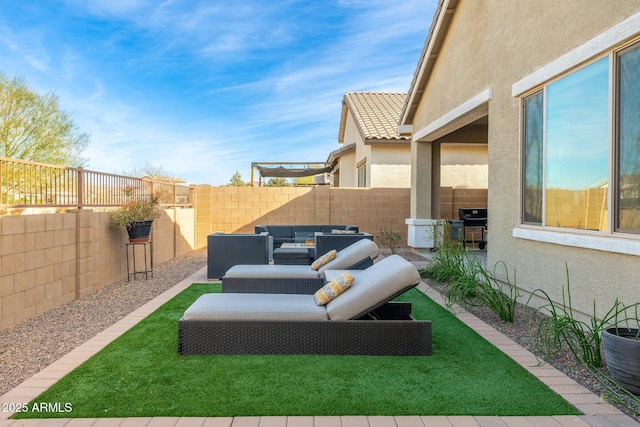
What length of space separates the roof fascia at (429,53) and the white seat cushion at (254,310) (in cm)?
721

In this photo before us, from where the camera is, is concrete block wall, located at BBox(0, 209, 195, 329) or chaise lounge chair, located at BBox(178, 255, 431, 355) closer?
chaise lounge chair, located at BBox(178, 255, 431, 355)

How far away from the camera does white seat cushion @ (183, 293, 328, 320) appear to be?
4.05 m

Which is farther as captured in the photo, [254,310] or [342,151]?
[342,151]

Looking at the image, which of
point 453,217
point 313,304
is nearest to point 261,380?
point 313,304

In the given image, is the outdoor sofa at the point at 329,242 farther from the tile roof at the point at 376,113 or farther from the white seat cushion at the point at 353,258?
the tile roof at the point at 376,113

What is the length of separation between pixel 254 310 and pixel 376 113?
1544cm

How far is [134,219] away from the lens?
8055 mm

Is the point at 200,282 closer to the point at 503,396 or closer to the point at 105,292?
the point at 105,292

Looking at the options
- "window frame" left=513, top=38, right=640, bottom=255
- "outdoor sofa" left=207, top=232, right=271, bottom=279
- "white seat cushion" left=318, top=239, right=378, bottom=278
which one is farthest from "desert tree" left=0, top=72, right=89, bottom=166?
"window frame" left=513, top=38, right=640, bottom=255

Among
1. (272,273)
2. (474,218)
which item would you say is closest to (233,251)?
(272,273)

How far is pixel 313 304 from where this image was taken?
4.39 metres

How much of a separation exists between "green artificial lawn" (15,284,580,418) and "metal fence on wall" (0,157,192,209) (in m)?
2.62

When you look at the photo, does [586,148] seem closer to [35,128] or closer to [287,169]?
[287,169]

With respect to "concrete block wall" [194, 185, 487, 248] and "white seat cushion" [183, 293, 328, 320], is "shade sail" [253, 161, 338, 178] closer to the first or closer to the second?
"concrete block wall" [194, 185, 487, 248]
